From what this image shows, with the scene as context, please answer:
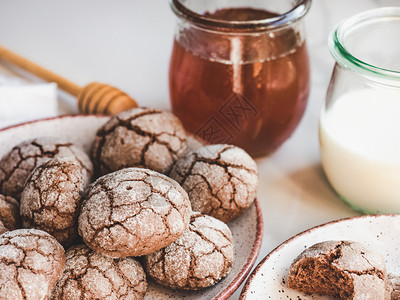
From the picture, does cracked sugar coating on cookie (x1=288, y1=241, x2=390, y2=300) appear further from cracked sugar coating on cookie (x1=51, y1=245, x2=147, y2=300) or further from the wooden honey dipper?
the wooden honey dipper

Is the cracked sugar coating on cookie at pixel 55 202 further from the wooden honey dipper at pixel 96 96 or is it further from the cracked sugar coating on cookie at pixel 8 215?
the wooden honey dipper at pixel 96 96

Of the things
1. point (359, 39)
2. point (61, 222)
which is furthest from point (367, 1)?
point (61, 222)

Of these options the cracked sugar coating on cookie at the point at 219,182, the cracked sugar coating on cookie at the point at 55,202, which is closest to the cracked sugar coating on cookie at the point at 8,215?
the cracked sugar coating on cookie at the point at 55,202

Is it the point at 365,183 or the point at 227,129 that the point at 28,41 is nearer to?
the point at 227,129

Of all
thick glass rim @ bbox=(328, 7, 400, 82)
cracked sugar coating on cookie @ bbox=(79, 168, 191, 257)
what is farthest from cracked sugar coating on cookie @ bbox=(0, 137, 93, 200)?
thick glass rim @ bbox=(328, 7, 400, 82)

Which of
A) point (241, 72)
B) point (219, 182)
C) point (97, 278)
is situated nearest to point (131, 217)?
point (97, 278)

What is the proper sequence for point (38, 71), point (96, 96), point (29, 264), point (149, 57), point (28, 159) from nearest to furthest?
point (29, 264)
point (28, 159)
point (96, 96)
point (38, 71)
point (149, 57)

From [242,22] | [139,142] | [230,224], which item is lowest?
[230,224]

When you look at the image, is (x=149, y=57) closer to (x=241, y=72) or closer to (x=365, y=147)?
(x=241, y=72)
